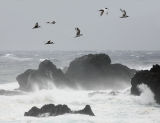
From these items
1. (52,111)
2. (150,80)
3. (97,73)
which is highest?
(150,80)

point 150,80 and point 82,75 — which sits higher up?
point 150,80

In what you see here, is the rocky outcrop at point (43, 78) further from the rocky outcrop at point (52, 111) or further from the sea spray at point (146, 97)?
the rocky outcrop at point (52, 111)

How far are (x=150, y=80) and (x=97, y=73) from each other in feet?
39.9

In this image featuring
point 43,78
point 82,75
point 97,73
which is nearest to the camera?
point 43,78

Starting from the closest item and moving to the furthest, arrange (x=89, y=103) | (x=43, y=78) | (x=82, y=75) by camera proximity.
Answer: (x=89, y=103) < (x=43, y=78) < (x=82, y=75)

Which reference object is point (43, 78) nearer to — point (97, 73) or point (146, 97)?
point (97, 73)

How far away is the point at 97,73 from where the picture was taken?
4972cm

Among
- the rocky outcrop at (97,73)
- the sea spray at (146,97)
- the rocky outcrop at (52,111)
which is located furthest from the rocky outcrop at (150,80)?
the rocky outcrop at (52,111)

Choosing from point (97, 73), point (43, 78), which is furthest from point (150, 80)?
point (43, 78)

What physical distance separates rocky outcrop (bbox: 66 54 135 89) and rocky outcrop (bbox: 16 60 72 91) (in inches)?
83.6

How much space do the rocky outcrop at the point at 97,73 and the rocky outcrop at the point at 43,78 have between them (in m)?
2.12

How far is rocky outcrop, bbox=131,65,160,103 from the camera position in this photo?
37219 mm

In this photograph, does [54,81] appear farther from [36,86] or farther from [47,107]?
[47,107]

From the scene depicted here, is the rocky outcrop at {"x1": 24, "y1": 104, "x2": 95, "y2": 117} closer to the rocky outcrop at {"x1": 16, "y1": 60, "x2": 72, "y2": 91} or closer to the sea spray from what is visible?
the sea spray
